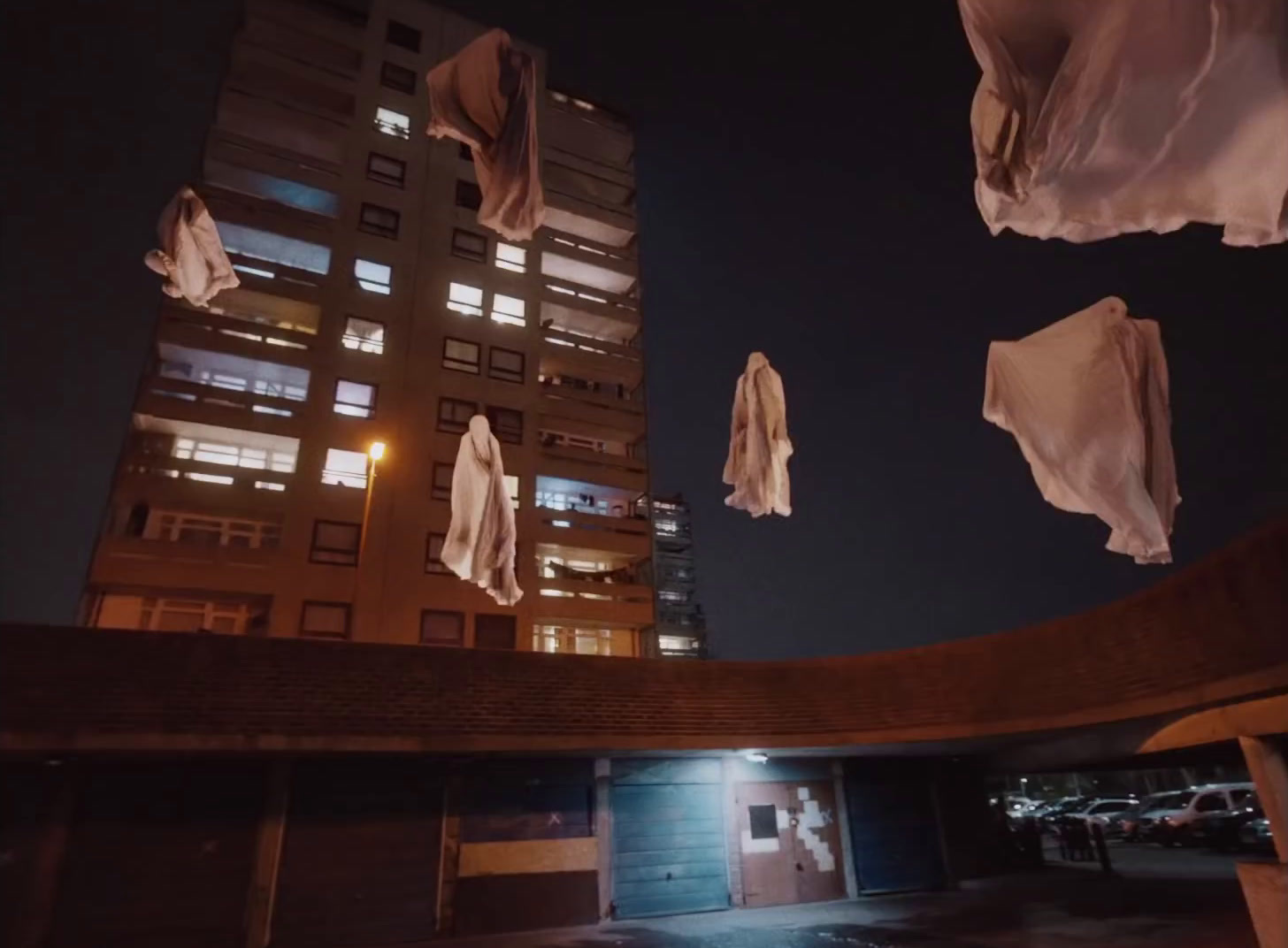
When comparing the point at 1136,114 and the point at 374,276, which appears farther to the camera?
the point at 374,276

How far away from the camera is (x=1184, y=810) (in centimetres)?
2158

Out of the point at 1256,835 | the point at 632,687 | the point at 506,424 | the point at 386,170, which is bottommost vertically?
the point at 1256,835

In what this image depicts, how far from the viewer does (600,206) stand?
3256 centimetres

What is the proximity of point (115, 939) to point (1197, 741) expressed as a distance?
52.7 ft

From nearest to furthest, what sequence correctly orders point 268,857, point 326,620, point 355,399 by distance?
point 268,857, point 326,620, point 355,399

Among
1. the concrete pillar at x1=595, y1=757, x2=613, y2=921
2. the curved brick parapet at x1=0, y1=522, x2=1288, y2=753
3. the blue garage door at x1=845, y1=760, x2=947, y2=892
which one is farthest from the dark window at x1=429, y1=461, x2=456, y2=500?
the blue garage door at x1=845, y1=760, x2=947, y2=892

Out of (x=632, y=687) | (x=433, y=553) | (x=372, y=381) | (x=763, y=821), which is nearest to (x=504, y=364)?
(x=372, y=381)

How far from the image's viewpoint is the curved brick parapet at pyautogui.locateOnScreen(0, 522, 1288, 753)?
960cm

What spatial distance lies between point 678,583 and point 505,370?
58.6 metres

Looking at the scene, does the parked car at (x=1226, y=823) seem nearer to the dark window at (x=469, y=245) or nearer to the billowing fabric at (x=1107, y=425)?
the billowing fabric at (x=1107, y=425)

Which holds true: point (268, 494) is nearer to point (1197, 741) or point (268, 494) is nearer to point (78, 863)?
point (78, 863)

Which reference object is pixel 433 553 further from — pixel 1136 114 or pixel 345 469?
pixel 1136 114

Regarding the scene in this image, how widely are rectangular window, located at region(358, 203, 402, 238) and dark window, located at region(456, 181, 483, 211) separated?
305cm

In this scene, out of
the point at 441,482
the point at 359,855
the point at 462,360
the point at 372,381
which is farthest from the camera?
the point at 462,360
